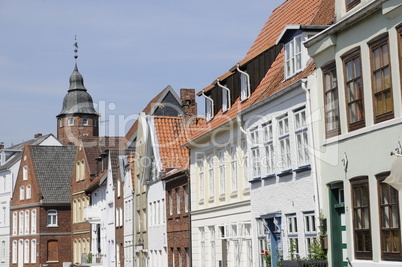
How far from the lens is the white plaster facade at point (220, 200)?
28.0 m

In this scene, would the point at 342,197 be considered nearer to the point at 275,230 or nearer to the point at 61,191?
the point at 275,230

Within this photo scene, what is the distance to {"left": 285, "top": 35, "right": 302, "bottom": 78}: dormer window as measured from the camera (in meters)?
23.3

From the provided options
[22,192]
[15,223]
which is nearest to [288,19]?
[22,192]

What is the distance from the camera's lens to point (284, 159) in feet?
77.0

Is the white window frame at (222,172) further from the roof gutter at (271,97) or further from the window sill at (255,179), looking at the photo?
the window sill at (255,179)

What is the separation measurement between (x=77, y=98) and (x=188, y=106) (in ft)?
288

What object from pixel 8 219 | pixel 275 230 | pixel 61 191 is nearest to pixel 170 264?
pixel 275 230

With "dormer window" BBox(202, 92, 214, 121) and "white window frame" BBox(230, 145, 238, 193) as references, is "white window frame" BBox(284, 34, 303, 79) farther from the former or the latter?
"dormer window" BBox(202, 92, 214, 121)

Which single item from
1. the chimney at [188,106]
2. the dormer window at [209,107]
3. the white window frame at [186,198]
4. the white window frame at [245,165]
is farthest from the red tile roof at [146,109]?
the white window frame at [245,165]

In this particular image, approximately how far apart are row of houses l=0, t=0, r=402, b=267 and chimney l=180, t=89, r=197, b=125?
0.28 ft

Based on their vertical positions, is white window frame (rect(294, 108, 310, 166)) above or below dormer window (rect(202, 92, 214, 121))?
below

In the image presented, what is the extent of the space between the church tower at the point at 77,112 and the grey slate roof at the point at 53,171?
166ft

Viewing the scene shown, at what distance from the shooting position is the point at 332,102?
66.0 feet

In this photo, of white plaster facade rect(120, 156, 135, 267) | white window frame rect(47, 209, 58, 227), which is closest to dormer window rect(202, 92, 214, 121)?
white plaster facade rect(120, 156, 135, 267)
